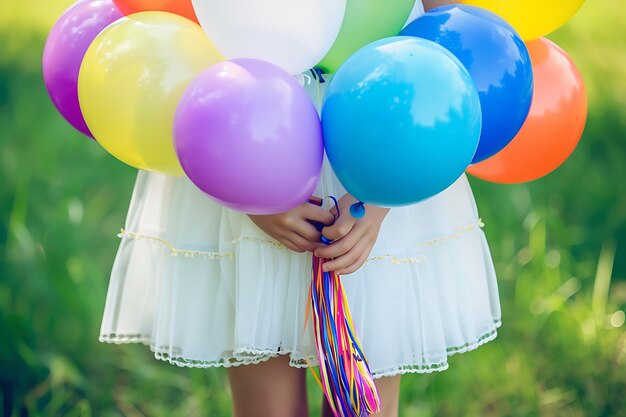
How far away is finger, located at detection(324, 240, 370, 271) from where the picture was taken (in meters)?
1.33

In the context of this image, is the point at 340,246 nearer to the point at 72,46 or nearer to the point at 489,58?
the point at 489,58

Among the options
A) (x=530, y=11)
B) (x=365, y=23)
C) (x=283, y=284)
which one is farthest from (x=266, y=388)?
(x=530, y=11)

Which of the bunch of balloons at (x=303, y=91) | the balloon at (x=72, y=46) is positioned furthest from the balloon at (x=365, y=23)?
Answer: the balloon at (x=72, y=46)

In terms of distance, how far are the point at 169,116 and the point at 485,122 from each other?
1.47ft

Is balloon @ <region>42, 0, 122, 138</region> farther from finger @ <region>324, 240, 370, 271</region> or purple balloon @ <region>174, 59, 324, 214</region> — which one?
finger @ <region>324, 240, 370, 271</region>

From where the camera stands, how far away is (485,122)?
1257mm

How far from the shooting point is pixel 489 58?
1242 mm

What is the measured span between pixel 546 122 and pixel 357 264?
1.32ft

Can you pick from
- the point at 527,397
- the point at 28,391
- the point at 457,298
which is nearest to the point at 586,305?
the point at 527,397

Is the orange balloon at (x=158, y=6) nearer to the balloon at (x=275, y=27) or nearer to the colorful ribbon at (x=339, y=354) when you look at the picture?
the balloon at (x=275, y=27)

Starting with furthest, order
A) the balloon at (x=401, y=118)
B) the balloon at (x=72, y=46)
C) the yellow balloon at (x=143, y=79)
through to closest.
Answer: the balloon at (x=72, y=46), the yellow balloon at (x=143, y=79), the balloon at (x=401, y=118)

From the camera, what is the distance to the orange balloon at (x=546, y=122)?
145cm

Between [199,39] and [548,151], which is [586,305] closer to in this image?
[548,151]

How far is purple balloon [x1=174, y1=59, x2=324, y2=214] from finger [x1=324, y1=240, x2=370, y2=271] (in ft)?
0.69
